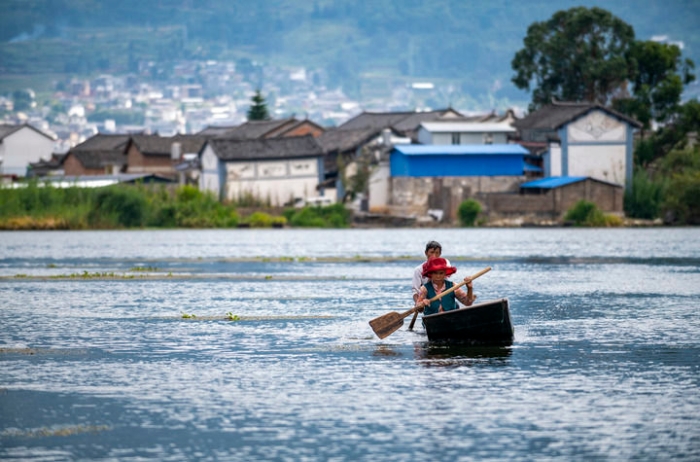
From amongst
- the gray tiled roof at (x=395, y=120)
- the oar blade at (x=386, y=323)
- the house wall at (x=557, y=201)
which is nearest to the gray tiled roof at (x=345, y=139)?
the gray tiled roof at (x=395, y=120)

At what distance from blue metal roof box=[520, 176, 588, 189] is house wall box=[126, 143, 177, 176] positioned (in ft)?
128

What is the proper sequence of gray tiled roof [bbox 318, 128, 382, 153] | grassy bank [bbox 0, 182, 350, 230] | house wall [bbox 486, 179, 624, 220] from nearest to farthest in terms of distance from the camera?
grassy bank [bbox 0, 182, 350, 230]
house wall [bbox 486, 179, 624, 220]
gray tiled roof [bbox 318, 128, 382, 153]

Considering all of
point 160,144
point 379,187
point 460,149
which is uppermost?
point 160,144

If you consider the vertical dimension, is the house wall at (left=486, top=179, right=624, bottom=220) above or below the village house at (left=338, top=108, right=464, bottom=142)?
below

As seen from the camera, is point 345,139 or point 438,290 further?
point 345,139

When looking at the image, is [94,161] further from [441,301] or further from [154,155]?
[441,301]

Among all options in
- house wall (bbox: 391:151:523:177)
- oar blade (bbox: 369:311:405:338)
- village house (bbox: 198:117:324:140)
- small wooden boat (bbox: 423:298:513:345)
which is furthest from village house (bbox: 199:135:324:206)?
small wooden boat (bbox: 423:298:513:345)

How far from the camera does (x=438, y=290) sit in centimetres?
2448

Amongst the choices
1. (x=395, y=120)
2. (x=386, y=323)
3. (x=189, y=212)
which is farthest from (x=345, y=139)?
(x=386, y=323)

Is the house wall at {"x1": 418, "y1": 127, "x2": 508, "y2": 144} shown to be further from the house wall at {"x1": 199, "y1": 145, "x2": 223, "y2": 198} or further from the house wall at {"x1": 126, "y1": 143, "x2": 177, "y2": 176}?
the house wall at {"x1": 126, "y1": 143, "x2": 177, "y2": 176}

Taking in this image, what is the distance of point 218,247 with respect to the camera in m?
67.8

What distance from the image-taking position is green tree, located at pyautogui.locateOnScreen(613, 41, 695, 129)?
97750 mm

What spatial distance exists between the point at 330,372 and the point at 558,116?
70.8 m

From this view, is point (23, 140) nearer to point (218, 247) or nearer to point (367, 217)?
point (367, 217)
